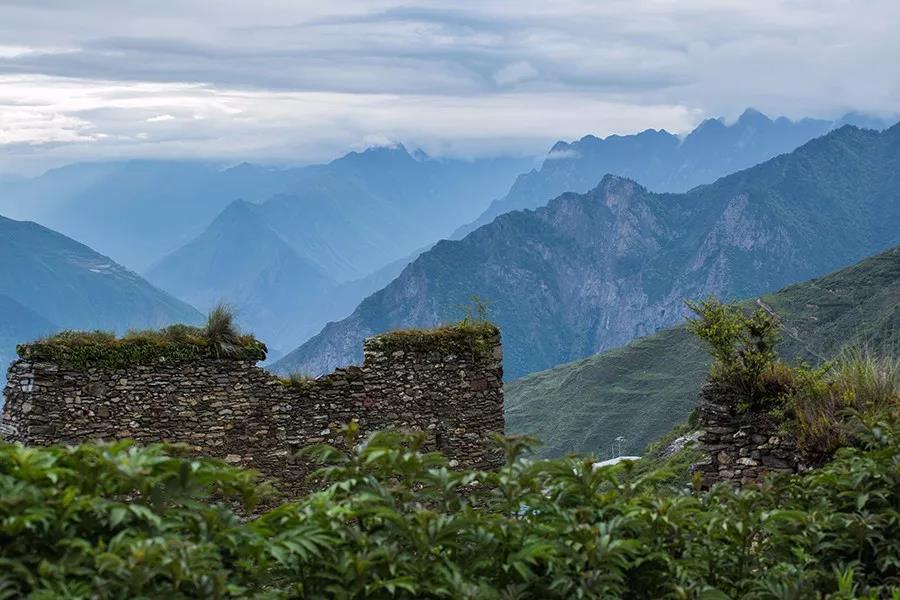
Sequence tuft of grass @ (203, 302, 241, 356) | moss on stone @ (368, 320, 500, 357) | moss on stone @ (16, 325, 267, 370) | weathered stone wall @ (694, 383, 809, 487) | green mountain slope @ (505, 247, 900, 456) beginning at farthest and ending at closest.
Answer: green mountain slope @ (505, 247, 900, 456), moss on stone @ (368, 320, 500, 357), tuft of grass @ (203, 302, 241, 356), moss on stone @ (16, 325, 267, 370), weathered stone wall @ (694, 383, 809, 487)

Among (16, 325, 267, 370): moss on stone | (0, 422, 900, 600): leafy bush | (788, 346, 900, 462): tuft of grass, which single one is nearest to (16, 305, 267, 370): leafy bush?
(16, 325, 267, 370): moss on stone

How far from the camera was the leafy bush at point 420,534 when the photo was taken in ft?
18.9

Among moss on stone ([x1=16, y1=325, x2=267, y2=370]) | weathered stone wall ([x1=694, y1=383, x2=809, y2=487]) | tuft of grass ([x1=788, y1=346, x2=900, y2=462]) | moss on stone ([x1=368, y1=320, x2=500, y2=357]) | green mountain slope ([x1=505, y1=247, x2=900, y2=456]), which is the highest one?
moss on stone ([x1=16, y1=325, x2=267, y2=370])

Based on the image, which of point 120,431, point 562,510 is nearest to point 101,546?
point 562,510

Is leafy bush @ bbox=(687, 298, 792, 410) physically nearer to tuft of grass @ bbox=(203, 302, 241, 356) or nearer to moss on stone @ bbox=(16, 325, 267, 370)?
moss on stone @ bbox=(16, 325, 267, 370)

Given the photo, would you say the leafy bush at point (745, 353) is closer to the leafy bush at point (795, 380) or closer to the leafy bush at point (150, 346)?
the leafy bush at point (795, 380)

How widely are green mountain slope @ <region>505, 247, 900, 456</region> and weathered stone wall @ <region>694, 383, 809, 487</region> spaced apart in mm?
57999

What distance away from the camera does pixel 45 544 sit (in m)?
5.81

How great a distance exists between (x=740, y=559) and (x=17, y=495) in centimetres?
418

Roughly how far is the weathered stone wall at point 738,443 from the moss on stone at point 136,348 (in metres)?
5.70

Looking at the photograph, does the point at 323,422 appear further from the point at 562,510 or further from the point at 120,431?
the point at 562,510

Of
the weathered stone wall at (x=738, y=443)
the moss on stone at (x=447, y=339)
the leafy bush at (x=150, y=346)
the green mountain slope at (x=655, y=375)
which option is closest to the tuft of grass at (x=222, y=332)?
the leafy bush at (x=150, y=346)

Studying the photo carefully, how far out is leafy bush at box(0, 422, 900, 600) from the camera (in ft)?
18.9

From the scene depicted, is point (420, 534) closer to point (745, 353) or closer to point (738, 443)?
point (738, 443)
